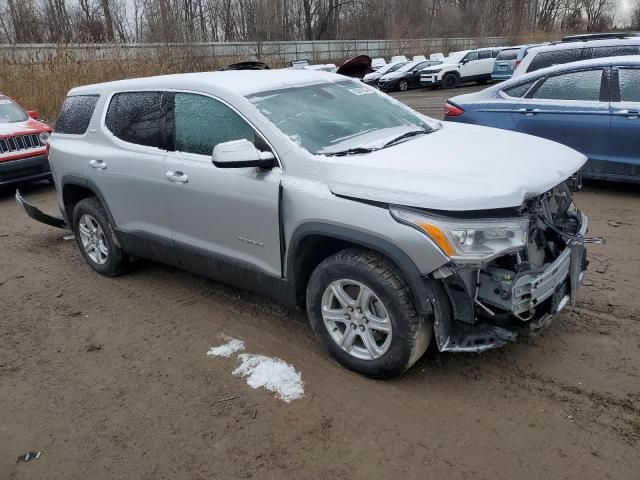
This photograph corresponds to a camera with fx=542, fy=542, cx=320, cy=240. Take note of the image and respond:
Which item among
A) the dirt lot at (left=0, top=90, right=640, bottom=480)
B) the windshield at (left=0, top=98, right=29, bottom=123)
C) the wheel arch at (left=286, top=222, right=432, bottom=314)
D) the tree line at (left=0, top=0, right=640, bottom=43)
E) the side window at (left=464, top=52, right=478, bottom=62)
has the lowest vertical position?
the dirt lot at (left=0, top=90, right=640, bottom=480)

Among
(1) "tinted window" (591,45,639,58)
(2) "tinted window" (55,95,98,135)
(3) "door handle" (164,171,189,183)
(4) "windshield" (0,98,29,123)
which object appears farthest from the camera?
(4) "windshield" (0,98,29,123)

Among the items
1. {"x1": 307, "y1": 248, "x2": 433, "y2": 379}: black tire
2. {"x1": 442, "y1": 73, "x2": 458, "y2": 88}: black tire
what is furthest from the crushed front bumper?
{"x1": 442, "y1": 73, "x2": 458, "y2": 88}: black tire

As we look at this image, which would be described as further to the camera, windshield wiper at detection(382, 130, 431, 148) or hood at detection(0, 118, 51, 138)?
hood at detection(0, 118, 51, 138)

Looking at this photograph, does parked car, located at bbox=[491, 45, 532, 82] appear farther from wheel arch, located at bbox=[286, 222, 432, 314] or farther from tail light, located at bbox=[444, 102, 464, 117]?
wheel arch, located at bbox=[286, 222, 432, 314]

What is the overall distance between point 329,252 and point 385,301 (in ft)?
1.93

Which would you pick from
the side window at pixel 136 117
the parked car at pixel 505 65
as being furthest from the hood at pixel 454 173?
the parked car at pixel 505 65

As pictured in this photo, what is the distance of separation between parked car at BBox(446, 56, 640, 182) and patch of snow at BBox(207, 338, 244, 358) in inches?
191

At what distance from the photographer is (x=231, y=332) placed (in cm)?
398

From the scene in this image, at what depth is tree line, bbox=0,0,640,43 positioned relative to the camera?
87.2 ft

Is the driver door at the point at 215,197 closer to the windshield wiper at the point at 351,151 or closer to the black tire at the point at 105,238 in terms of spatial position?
the windshield wiper at the point at 351,151

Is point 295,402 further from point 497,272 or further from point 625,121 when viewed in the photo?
point 625,121

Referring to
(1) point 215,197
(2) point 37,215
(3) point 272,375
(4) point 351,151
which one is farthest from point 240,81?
(2) point 37,215

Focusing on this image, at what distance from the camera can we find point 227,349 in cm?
376

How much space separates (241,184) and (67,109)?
275cm
